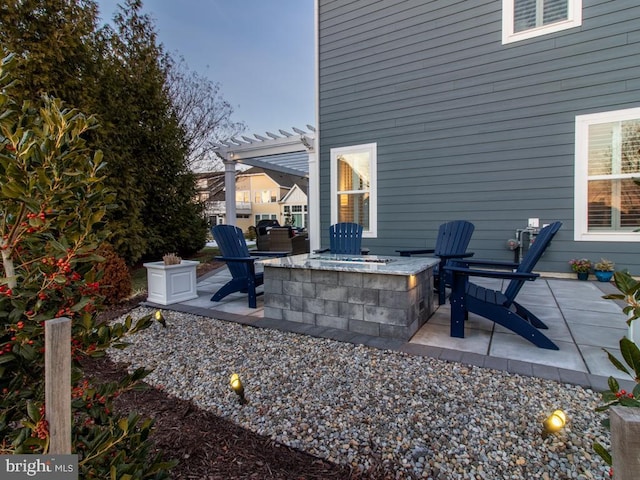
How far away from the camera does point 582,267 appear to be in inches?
182

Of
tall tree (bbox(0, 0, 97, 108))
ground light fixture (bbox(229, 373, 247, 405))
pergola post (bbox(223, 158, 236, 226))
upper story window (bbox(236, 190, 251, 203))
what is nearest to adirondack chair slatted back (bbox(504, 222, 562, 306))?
ground light fixture (bbox(229, 373, 247, 405))

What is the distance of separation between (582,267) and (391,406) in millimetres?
4310


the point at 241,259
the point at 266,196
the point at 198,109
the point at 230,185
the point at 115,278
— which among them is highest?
the point at 198,109

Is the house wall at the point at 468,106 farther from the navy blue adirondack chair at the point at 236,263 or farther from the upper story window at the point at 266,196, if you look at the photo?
the upper story window at the point at 266,196

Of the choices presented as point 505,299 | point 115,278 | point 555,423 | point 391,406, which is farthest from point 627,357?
point 115,278

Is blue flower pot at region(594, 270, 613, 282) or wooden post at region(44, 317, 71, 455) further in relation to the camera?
blue flower pot at region(594, 270, 613, 282)

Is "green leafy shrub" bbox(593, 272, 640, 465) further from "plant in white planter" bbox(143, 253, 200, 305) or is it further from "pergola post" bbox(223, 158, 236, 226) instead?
"pergola post" bbox(223, 158, 236, 226)

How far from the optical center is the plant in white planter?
412 centimetres

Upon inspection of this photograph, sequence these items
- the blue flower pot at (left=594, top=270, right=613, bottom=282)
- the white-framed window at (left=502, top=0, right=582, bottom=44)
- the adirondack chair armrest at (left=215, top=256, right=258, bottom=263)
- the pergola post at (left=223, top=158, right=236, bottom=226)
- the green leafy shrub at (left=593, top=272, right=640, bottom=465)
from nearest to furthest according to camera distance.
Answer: the green leafy shrub at (left=593, top=272, right=640, bottom=465)
the adirondack chair armrest at (left=215, top=256, right=258, bottom=263)
the blue flower pot at (left=594, top=270, right=613, bottom=282)
the white-framed window at (left=502, top=0, right=582, bottom=44)
the pergola post at (left=223, top=158, right=236, bottom=226)

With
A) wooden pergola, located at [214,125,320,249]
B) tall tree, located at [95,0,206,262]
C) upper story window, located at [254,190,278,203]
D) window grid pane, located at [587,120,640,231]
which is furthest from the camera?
upper story window, located at [254,190,278,203]

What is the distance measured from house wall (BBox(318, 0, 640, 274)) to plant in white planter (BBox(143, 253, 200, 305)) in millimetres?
2933

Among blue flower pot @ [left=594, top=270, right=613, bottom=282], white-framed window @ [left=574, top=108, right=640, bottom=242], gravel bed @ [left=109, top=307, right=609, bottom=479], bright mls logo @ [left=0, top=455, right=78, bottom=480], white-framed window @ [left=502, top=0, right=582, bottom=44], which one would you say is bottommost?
gravel bed @ [left=109, top=307, right=609, bottom=479]

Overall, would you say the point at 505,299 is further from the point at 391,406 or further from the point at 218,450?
the point at 218,450

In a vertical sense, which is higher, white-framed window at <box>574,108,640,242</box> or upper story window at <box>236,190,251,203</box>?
upper story window at <box>236,190,251,203</box>
